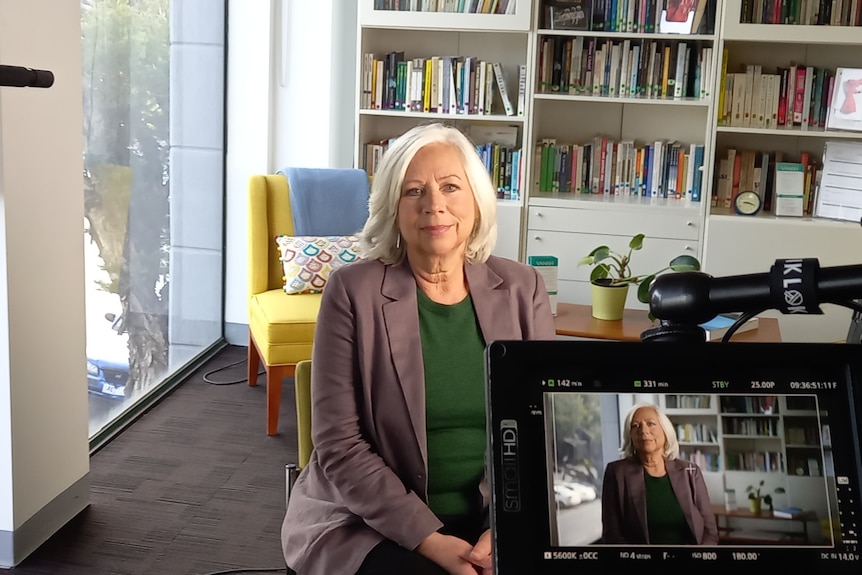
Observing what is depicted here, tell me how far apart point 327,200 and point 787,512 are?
342cm

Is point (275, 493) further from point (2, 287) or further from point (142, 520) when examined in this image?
point (2, 287)

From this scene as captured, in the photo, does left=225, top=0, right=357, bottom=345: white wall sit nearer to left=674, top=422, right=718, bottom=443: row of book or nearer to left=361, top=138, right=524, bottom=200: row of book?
left=361, top=138, right=524, bottom=200: row of book

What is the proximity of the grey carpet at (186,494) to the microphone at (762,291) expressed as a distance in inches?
86.8

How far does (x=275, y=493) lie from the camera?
322 centimetres

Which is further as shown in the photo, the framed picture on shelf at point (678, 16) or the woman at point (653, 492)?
the framed picture on shelf at point (678, 16)

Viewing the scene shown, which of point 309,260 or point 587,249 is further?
point 587,249

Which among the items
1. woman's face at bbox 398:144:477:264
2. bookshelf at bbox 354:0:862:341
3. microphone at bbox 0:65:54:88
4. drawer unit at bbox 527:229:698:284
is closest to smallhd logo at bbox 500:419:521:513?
woman's face at bbox 398:144:477:264

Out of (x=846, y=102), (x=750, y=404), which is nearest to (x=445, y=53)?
(x=846, y=102)

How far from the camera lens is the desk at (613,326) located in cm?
322

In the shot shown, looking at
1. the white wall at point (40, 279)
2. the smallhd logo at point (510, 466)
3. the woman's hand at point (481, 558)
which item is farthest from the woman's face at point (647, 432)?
the white wall at point (40, 279)

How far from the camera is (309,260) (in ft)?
12.9

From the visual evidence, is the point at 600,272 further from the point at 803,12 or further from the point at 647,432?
the point at 647,432

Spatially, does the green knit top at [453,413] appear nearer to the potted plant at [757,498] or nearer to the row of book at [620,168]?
the potted plant at [757,498]

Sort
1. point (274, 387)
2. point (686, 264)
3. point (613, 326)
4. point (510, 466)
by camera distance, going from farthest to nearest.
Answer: point (274, 387), point (613, 326), point (686, 264), point (510, 466)
